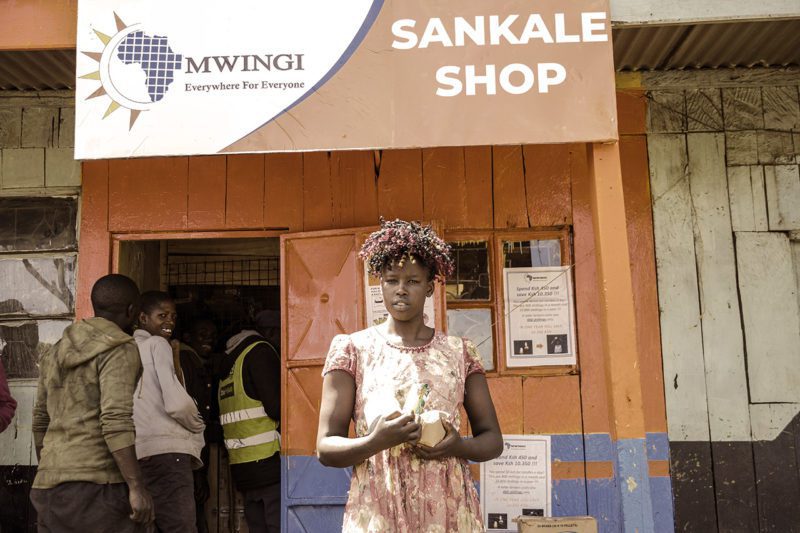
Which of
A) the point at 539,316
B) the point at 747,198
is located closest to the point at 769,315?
the point at 747,198

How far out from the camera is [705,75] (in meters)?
5.50

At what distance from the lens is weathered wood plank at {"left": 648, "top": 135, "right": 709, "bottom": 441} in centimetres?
522

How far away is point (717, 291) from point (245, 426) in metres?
3.24

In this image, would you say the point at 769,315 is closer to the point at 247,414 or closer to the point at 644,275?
the point at 644,275

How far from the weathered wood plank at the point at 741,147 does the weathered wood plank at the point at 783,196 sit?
0.13 metres

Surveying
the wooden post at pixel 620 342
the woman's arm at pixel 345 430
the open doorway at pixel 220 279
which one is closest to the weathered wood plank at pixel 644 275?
the wooden post at pixel 620 342

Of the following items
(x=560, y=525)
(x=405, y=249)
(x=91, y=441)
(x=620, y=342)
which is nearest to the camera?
(x=405, y=249)

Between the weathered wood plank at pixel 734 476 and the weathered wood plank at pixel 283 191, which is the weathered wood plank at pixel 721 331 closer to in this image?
the weathered wood plank at pixel 734 476

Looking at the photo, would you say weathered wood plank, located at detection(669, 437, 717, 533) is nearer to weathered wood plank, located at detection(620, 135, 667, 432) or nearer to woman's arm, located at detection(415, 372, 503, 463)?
weathered wood plank, located at detection(620, 135, 667, 432)

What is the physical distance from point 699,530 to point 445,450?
311 cm

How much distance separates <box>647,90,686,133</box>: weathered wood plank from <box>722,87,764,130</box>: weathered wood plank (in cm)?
29

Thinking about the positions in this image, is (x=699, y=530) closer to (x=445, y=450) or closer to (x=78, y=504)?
(x=445, y=450)

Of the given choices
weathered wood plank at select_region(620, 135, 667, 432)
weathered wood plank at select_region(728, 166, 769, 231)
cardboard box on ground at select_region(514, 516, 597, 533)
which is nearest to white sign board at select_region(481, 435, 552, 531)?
cardboard box on ground at select_region(514, 516, 597, 533)

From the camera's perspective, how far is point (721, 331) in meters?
5.28
